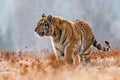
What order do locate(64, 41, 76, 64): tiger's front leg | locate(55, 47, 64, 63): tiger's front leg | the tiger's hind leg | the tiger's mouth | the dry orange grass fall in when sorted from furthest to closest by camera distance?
the tiger's hind leg, locate(55, 47, 64, 63): tiger's front leg, locate(64, 41, 76, 64): tiger's front leg, the tiger's mouth, the dry orange grass

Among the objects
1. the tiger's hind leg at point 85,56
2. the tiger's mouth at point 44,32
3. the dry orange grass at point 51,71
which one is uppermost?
the tiger's mouth at point 44,32

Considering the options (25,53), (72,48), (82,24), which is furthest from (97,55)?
(72,48)

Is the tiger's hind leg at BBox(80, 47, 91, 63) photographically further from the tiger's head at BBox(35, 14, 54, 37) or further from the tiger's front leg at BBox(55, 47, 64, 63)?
the tiger's head at BBox(35, 14, 54, 37)

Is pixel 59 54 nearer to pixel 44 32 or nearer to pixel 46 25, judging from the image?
pixel 44 32

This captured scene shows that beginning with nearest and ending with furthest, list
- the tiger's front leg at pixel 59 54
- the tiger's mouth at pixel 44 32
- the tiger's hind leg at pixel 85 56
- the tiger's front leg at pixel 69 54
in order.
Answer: the tiger's mouth at pixel 44 32
the tiger's front leg at pixel 69 54
the tiger's front leg at pixel 59 54
the tiger's hind leg at pixel 85 56

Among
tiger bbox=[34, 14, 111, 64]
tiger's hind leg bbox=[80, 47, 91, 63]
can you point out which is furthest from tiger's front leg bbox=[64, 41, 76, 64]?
tiger's hind leg bbox=[80, 47, 91, 63]

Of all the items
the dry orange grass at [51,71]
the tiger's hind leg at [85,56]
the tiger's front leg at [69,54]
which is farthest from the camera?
the tiger's hind leg at [85,56]

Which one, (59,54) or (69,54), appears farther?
(59,54)

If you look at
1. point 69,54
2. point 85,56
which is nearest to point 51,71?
point 69,54

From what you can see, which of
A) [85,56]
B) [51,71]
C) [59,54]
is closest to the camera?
[51,71]

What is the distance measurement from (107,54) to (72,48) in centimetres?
359

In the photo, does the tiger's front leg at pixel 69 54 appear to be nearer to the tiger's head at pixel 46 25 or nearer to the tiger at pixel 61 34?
the tiger at pixel 61 34

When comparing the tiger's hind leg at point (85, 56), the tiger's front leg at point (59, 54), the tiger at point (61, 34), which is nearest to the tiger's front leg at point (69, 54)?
the tiger at point (61, 34)

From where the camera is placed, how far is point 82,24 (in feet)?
41.0
